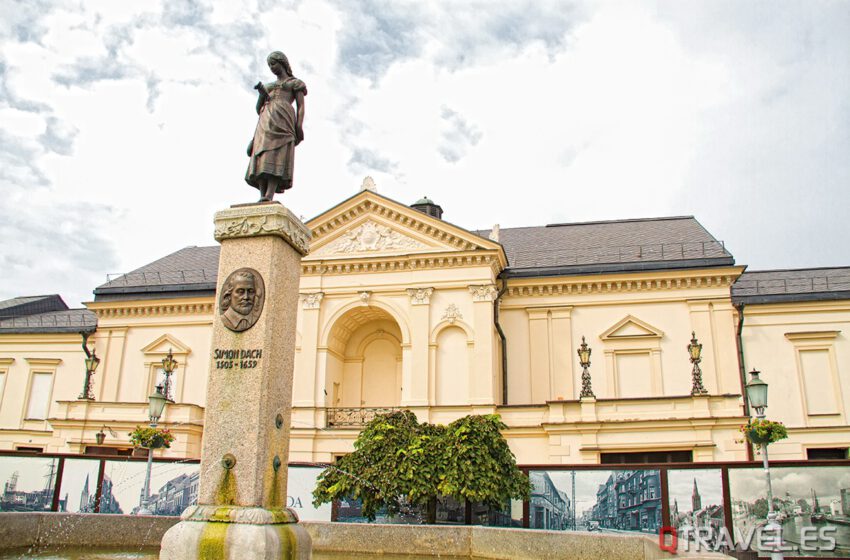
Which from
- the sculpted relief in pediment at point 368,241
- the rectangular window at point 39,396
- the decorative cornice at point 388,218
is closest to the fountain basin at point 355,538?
the decorative cornice at point 388,218

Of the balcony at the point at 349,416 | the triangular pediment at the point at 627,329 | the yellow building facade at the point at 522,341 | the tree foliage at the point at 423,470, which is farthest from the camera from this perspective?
the triangular pediment at the point at 627,329

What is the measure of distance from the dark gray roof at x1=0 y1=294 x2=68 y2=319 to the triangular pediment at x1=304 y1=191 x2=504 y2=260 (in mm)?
21103

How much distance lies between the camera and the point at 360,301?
3038cm

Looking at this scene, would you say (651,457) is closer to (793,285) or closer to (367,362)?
(793,285)

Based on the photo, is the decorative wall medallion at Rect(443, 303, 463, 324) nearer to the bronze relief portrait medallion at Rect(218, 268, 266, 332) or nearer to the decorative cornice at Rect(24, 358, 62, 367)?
the bronze relief portrait medallion at Rect(218, 268, 266, 332)

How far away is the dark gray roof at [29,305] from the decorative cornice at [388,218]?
70.1ft

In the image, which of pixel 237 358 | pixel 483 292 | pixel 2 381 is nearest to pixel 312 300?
pixel 483 292

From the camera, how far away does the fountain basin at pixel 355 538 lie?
10430 mm

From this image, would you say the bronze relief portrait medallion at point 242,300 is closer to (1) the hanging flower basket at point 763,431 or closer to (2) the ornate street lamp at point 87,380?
(1) the hanging flower basket at point 763,431

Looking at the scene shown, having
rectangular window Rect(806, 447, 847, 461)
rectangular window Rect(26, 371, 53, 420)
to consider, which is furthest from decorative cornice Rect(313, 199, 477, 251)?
rectangular window Rect(26, 371, 53, 420)

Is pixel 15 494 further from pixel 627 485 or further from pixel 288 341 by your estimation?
pixel 627 485

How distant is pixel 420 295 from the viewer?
29.7 m

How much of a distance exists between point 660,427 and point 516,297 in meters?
8.46

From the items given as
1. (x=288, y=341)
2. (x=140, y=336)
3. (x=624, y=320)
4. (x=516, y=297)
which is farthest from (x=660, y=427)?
(x=140, y=336)
